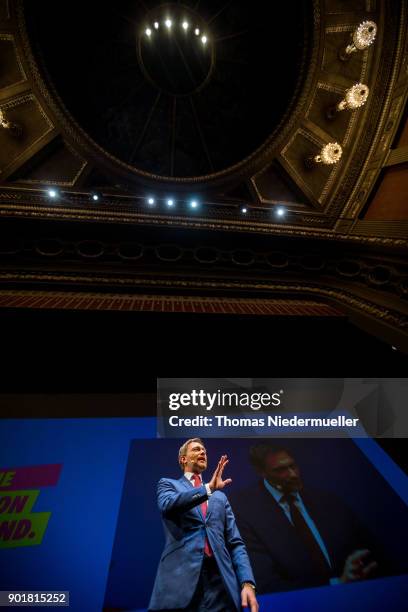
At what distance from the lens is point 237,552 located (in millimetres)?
2094

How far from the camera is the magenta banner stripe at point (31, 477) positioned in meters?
2.58

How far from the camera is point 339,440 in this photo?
129 inches

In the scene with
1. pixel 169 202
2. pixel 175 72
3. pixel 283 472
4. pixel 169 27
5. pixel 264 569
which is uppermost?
pixel 169 27

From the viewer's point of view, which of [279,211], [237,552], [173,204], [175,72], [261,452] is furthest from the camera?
[175,72]

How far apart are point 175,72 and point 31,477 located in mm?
8765

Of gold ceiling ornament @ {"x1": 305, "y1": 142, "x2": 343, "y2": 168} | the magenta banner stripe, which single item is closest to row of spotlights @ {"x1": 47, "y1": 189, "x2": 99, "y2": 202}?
gold ceiling ornament @ {"x1": 305, "y1": 142, "x2": 343, "y2": 168}

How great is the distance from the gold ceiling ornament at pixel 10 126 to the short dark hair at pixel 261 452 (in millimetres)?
7552

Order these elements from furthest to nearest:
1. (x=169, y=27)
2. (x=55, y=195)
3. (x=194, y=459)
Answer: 1. (x=169, y=27)
2. (x=55, y=195)
3. (x=194, y=459)


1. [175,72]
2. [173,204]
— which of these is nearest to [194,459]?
[173,204]

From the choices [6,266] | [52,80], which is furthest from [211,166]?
[6,266]

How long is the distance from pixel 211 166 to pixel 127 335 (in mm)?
5935

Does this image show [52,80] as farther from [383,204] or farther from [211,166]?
[383,204]

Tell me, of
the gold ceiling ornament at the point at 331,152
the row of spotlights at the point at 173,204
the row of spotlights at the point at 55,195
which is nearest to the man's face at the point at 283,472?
the row of spotlights at the point at 173,204

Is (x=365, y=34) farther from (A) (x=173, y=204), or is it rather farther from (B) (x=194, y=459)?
(B) (x=194, y=459)
